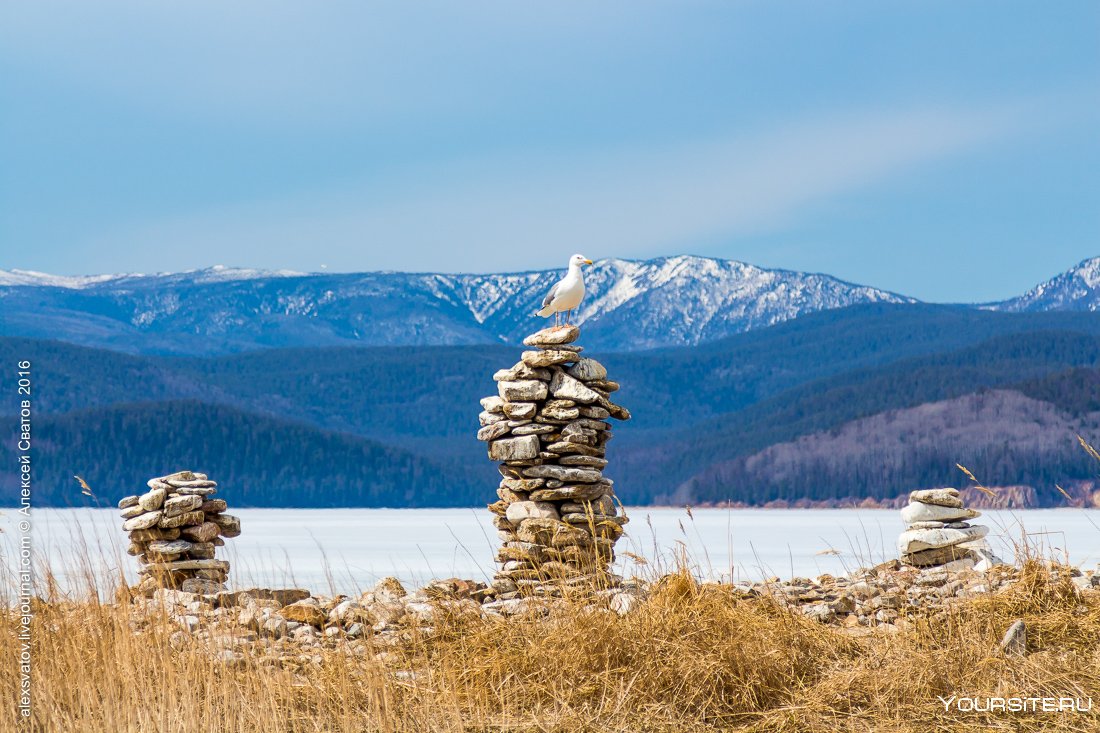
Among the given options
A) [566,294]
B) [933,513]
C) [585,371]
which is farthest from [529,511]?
[933,513]

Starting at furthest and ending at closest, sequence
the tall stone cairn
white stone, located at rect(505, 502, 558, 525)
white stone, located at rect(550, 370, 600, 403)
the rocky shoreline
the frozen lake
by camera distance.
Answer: white stone, located at rect(550, 370, 600, 403) < white stone, located at rect(505, 502, 558, 525) < the tall stone cairn < the frozen lake < the rocky shoreline

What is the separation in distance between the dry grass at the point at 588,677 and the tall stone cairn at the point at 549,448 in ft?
16.1

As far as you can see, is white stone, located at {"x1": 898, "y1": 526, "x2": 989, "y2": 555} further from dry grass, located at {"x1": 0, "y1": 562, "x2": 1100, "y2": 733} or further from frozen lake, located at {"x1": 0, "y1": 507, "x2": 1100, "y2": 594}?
dry grass, located at {"x1": 0, "y1": 562, "x2": 1100, "y2": 733}

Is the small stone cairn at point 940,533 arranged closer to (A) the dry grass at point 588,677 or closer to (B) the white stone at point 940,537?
(B) the white stone at point 940,537

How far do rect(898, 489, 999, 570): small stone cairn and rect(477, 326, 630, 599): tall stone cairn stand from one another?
413 centimetres

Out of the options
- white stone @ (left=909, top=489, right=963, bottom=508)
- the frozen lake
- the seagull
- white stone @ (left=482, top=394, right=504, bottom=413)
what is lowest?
the frozen lake

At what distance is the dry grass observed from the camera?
883 centimetres

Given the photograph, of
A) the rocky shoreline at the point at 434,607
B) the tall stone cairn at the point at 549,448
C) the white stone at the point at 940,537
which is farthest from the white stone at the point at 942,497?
the tall stone cairn at the point at 549,448

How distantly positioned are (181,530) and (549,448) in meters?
4.96

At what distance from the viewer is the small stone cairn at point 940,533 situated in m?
16.3

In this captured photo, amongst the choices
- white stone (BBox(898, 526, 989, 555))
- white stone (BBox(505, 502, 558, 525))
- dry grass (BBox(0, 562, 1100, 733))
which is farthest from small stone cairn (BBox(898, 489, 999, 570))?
dry grass (BBox(0, 562, 1100, 733))

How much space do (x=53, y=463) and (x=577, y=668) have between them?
142 meters

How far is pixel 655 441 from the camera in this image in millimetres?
177250

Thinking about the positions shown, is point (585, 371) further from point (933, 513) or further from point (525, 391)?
point (933, 513)
